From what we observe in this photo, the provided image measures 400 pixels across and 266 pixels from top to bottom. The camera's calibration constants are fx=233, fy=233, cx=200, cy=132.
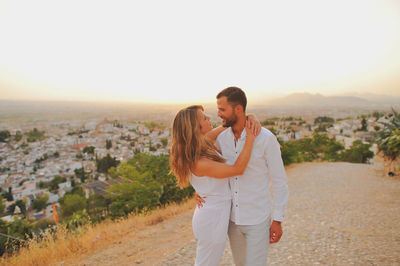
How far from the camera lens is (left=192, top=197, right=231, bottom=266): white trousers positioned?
166 cm

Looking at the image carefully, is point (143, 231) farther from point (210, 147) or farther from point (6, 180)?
point (6, 180)

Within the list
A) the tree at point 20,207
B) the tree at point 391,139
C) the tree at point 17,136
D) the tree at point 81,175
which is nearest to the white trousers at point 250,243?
the tree at point 391,139

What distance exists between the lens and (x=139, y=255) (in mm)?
3668

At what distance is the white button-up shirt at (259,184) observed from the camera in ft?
5.52

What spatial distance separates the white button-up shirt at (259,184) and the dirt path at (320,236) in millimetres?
1783

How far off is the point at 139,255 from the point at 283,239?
7.49 ft

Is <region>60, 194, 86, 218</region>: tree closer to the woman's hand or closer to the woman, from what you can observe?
the woman

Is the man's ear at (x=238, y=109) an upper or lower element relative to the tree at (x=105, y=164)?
upper

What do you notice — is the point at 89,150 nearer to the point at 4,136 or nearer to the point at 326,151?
the point at 4,136

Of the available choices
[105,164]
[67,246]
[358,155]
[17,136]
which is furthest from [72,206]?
[17,136]

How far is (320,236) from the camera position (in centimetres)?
367

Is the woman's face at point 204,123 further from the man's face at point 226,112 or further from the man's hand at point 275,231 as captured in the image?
the man's hand at point 275,231

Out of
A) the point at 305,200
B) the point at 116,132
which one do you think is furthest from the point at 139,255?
the point at 116,132

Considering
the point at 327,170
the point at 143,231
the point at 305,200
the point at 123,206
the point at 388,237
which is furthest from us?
the point at 327,170
